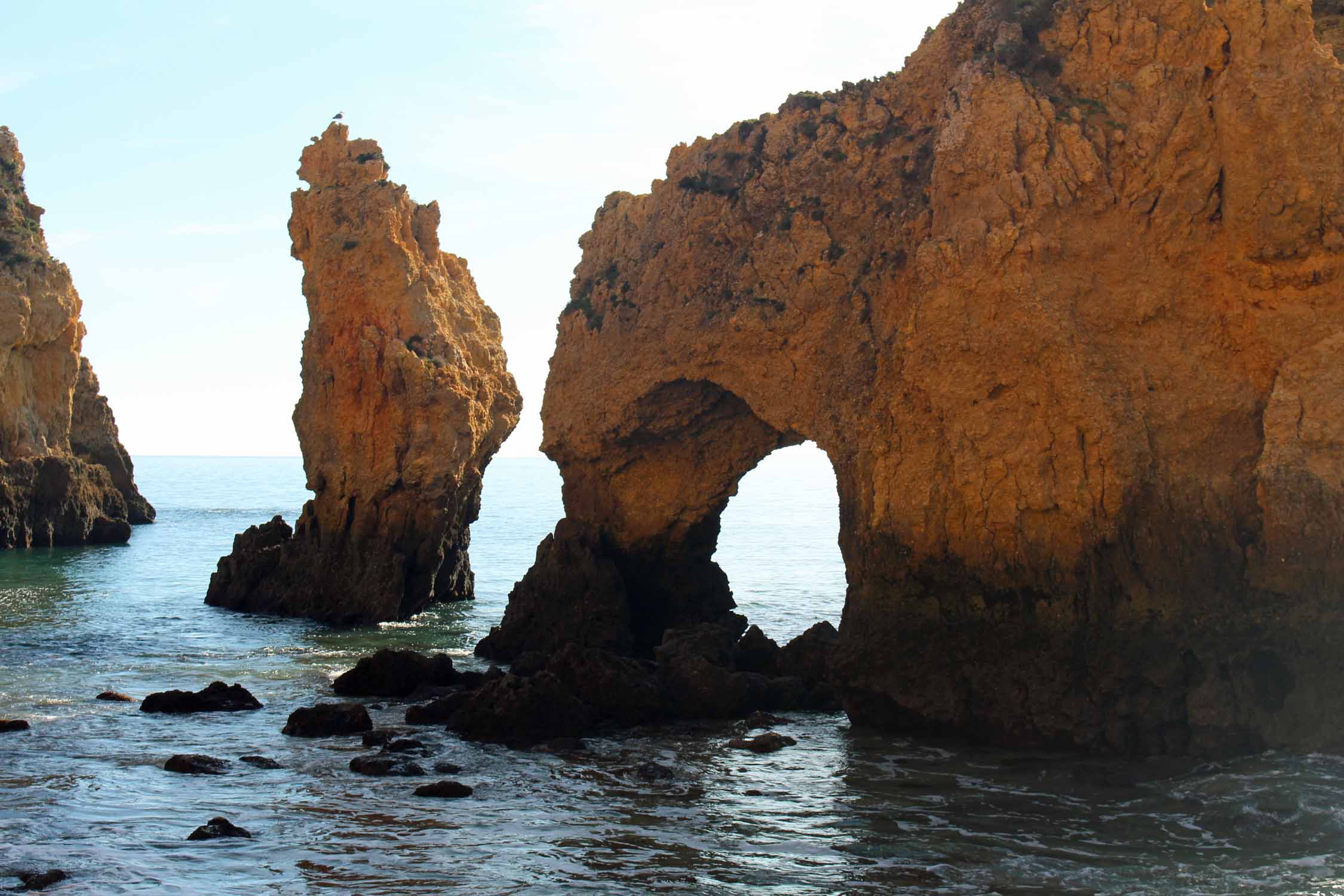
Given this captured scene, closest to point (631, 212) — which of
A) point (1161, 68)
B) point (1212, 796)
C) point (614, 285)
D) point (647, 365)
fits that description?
point (614, 285)

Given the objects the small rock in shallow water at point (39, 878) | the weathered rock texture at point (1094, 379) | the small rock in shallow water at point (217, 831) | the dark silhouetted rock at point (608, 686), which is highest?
the weathered rock texture at point (1094, 379)

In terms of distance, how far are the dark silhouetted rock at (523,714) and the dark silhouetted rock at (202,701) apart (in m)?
4.21

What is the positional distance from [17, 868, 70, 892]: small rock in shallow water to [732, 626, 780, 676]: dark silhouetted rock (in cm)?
1287

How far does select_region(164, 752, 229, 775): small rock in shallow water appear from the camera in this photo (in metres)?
16.8

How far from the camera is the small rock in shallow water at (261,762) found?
1706cm

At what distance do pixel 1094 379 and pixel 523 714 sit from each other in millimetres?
9202

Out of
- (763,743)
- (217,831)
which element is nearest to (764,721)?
(763,743)

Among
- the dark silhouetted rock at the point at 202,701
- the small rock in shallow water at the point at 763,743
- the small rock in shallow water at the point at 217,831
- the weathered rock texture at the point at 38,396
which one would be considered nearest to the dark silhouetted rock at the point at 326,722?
the dark silhouetted rock at the point at 202,701

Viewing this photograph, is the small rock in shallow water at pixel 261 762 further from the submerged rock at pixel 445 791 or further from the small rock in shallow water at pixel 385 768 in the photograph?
the submerged rock at pixel 445 791

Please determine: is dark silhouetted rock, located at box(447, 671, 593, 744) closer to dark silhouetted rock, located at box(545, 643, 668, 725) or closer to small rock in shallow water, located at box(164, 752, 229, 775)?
dark silhouetted rock, located at box(545, 643, 668, 725)

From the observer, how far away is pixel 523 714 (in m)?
18.9

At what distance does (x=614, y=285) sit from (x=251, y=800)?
1377 cm

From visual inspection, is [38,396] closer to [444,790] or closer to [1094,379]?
[444,790]

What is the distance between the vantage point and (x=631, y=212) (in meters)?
27.2
